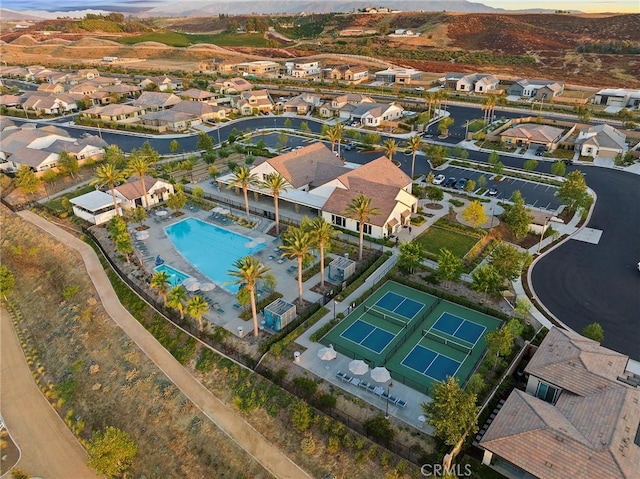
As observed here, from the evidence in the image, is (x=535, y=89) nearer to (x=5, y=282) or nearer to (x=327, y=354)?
(x=327, y=354)

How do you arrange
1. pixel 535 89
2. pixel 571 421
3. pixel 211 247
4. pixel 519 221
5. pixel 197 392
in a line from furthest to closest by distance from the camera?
pixel 535 89 < pixel 211 247 < pixel 519 221 < pixel 197 392 < pixel 571 421

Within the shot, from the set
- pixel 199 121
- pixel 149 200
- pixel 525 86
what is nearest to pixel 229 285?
pixel 149 200

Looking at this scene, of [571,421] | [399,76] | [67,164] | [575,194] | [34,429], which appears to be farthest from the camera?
[399,76]

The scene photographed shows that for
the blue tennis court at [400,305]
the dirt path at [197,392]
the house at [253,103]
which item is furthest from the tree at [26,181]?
the blue tennis court at [400,305]

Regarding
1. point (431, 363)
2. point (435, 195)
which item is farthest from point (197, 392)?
point (435, 195)

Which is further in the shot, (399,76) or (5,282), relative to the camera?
(399,76)

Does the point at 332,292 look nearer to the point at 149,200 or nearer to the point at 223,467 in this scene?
the point at 223,467

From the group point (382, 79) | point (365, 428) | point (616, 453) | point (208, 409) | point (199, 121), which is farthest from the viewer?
point (382, 79)
